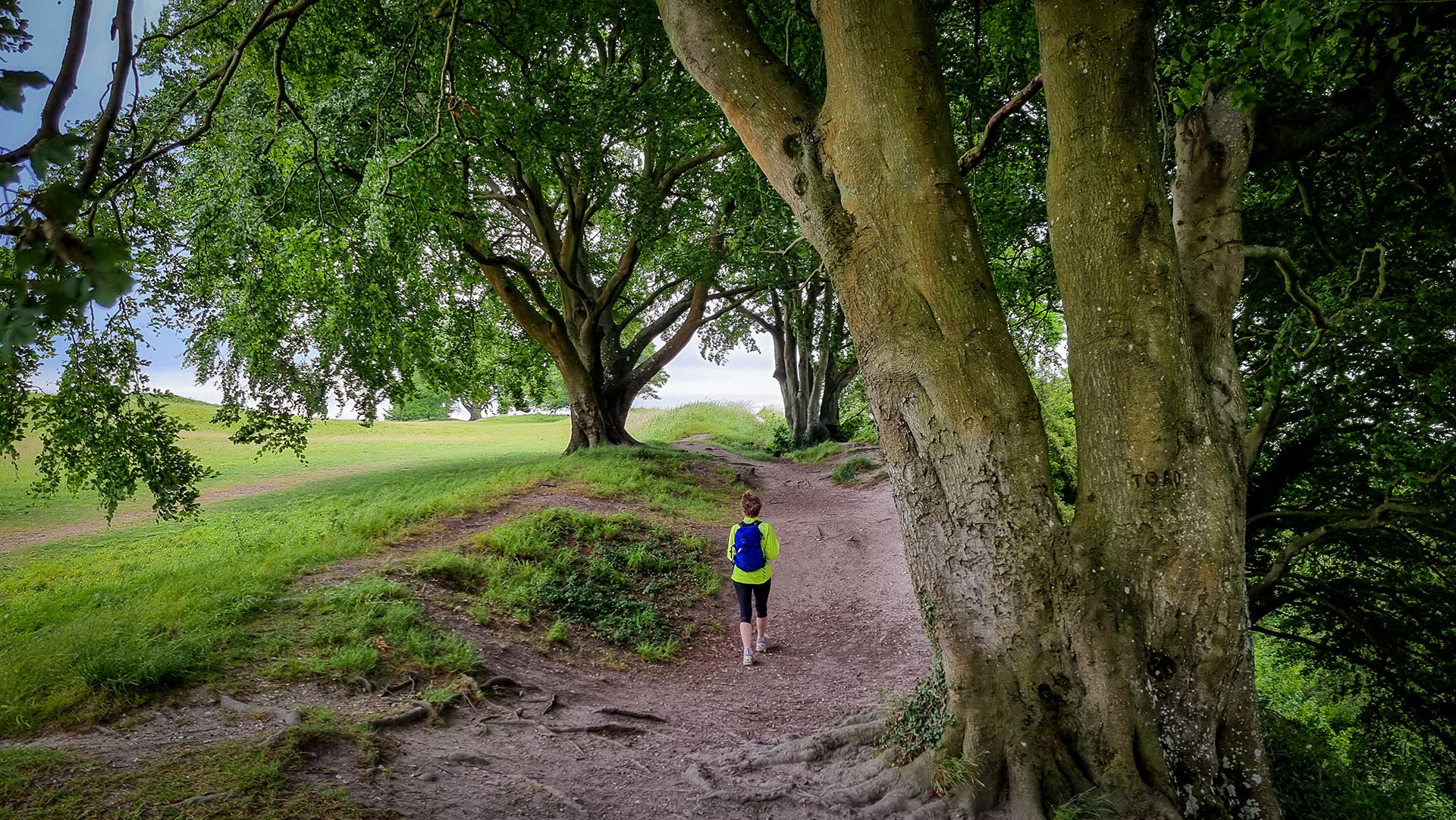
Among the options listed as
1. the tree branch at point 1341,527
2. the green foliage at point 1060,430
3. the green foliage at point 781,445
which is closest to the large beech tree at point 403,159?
the green foliage at point 1060,430

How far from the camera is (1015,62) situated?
749 centimetres

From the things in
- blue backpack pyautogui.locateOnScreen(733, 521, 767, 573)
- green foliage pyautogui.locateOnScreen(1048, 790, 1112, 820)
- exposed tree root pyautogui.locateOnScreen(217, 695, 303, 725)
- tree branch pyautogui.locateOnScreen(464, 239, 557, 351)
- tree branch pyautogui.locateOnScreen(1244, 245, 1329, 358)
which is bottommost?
green foliage pyautogui.locateOnScreen(1048, 790, 1112, 820)

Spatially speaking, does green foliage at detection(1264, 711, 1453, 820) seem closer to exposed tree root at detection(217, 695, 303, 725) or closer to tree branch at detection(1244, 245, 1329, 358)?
tree branch at detection(1244, 245, 1329, 358)

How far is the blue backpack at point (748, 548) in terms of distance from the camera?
24.6ft

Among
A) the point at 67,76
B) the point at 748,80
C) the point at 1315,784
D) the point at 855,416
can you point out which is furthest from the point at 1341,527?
the point at 855,416

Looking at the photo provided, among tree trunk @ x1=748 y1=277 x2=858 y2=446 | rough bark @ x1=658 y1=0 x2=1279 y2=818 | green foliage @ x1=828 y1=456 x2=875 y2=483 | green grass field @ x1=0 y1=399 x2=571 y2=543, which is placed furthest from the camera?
tree trunk @ x1=748 y1=277 x2=858 y2=446

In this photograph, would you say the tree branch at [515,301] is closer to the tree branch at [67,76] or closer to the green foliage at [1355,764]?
the tree branch at [67,76]

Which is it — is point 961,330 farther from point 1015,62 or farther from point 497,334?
point 497,334

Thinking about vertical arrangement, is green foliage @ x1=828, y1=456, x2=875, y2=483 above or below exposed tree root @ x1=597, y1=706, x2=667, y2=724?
above

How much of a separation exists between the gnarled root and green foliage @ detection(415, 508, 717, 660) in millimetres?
3035

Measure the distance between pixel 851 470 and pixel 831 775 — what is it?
13.2 metres

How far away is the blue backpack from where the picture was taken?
7.50m

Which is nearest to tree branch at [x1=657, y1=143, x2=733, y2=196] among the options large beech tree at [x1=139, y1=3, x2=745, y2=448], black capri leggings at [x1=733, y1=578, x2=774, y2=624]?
large beech tree at [x1=139, y1=3, x2=745, y2=448]

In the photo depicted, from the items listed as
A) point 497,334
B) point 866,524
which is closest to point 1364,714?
point 866,524
